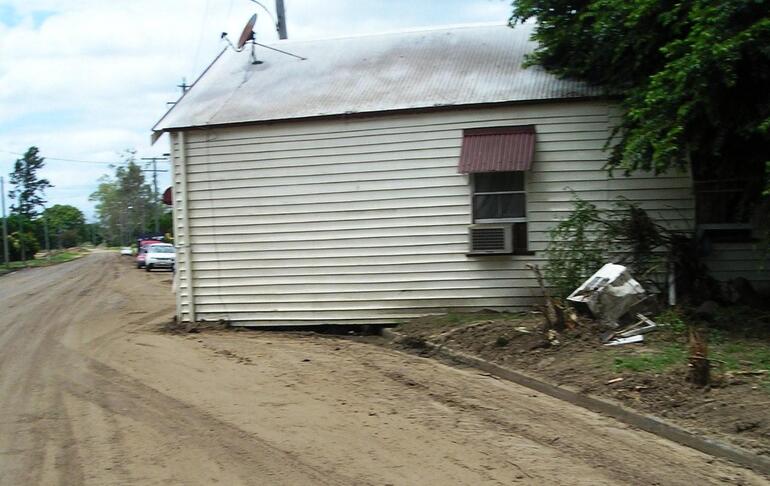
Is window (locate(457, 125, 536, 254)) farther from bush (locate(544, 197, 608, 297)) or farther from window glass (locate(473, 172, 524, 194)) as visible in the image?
bush (locate(544, 197, 608, 297))

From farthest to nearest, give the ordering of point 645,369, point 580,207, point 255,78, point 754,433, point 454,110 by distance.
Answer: point 255,78 → point 454,110 → point 580,207 → point 645,369 → point 754,433

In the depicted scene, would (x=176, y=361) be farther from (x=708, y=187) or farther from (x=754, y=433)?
(x=708, y=187)

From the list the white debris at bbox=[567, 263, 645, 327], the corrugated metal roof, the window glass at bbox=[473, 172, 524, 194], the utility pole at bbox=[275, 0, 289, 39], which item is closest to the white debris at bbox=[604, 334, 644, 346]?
the white debris at bbox=[567, 263, 645, 327]

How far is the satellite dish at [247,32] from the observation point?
49.6ft

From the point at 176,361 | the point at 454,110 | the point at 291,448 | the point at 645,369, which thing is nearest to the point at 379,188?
the point at 454,110

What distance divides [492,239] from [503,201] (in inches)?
27.1

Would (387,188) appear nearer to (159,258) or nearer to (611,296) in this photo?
(611,296)

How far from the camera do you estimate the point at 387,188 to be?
12172 mm

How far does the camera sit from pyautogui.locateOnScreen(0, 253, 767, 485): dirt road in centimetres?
550

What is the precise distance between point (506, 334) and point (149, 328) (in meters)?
7.00

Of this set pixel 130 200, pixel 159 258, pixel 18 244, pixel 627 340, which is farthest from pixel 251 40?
pixel 130 200

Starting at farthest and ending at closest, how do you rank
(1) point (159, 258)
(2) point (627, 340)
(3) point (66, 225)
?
(3) point (66, 225)
(1) point (159, 258)
(2) point (627, 340)

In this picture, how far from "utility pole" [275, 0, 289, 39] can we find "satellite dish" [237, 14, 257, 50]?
6.33 m

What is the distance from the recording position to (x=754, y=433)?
5.80 meters
